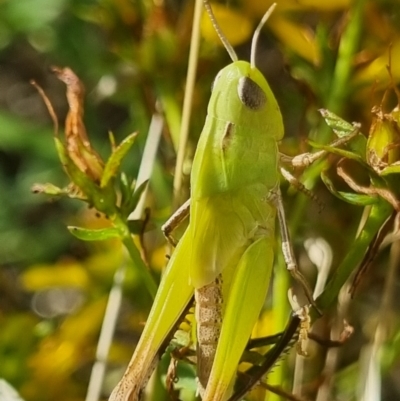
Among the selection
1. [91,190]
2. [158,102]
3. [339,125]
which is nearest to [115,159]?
[91,190]

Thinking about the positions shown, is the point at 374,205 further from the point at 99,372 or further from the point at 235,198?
the point at 99,372

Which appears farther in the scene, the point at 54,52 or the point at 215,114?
the point at 54,52

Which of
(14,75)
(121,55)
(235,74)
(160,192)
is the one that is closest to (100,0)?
(121,55)

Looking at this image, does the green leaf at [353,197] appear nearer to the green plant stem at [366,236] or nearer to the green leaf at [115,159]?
the green plant stem at [366,236]

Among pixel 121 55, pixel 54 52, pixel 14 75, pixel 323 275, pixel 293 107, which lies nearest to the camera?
pixel 323 275

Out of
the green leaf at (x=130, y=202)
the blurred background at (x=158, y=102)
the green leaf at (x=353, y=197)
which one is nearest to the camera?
the green leaf at (x=353, y=197)

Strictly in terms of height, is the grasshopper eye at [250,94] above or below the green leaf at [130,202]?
above

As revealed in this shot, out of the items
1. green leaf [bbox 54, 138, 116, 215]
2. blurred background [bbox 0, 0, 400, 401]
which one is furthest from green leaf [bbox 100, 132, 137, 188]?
blurred background [bbox 0, 0, 400, 401]

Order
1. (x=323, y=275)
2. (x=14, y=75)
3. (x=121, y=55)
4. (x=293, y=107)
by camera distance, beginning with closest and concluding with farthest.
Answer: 1. (x=323, y=275)
2. (x=121, y=55)
3. (x=293, y=107)
4. (x=14, y=75)

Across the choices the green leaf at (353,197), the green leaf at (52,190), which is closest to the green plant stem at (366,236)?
the green leaf at (353,197)
